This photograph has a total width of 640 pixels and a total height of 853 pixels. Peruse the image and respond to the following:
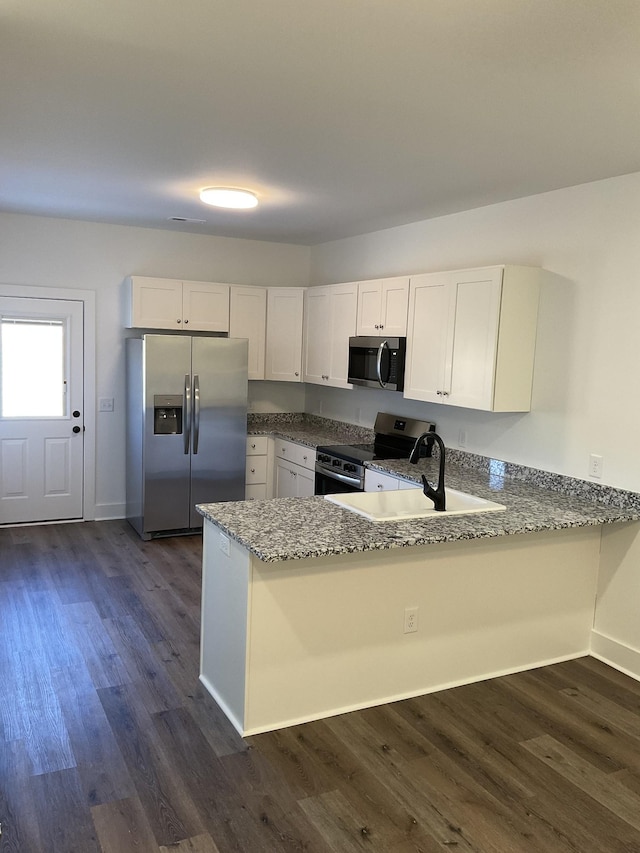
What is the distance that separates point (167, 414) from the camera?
5.58m

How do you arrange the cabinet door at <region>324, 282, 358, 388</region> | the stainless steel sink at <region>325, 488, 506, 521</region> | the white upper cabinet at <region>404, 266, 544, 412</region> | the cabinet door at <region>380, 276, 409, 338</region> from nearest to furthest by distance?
the stainless steel sink at <region>325, 488, 506, 521</region>
the white upper cabinet at <region>404, 266, 544, 412</region>
the cabinet door at <region>380, 276, 409, 338</region>
the cabinet door at <region>324, 282, 358, 388</region>

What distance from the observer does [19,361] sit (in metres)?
5.71

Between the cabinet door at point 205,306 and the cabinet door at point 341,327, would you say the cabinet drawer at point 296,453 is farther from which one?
the cabinet door at point 205,306

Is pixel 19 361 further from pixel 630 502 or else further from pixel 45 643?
pixel 630 502

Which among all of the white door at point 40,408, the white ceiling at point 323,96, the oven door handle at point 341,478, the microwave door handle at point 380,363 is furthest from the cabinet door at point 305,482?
the white ceiling at point 323,96

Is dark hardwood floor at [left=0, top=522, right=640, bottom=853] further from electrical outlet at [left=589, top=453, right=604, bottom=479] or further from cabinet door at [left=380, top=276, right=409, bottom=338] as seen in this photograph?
cabinet door at [left=380, top=276, right=409, bottom=338]

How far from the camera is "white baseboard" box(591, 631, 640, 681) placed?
3562mm

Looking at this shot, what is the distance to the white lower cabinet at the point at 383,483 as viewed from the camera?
4266mm

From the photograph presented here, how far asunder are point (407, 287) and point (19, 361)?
10.7 ft

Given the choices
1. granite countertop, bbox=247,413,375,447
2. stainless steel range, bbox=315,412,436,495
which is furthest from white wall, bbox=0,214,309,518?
stainless steel range, bbox=315,412,436,495

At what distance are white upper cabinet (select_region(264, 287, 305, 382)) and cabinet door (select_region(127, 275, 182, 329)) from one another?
2.76 feet

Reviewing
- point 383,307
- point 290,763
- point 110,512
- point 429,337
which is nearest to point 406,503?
point 429,337

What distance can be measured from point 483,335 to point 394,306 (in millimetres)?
981

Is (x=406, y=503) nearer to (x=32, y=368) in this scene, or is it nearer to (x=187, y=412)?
(x=187, y=412)
